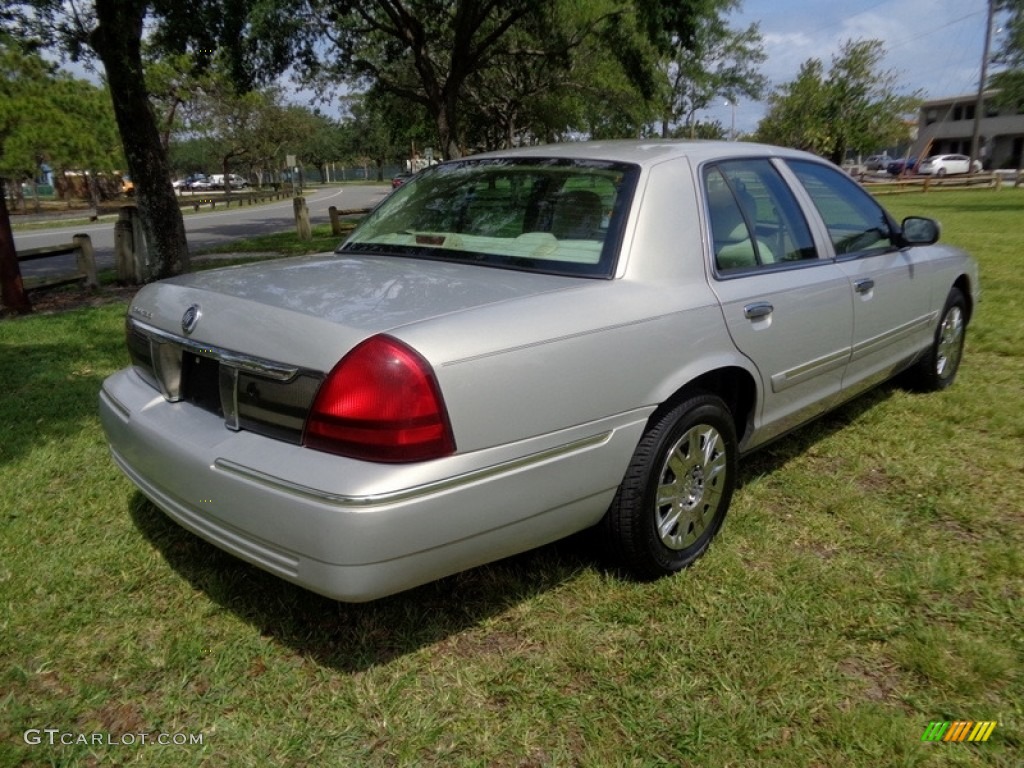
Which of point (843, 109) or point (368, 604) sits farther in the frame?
point (843, 109)

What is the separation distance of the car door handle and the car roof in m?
0.63

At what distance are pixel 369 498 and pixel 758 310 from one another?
1777 millimetres

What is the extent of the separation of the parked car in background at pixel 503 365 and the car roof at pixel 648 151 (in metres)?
0.02

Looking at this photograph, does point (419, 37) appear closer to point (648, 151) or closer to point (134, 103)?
point (134, 103)

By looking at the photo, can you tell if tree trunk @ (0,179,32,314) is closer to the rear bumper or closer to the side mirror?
the rear bumper

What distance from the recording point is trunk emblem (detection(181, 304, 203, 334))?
2.53 meters

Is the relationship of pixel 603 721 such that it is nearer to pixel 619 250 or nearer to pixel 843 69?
pixel 619 250

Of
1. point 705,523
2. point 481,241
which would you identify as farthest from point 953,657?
point 481,241

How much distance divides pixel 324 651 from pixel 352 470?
79cm

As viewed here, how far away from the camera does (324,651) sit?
2.54 meters

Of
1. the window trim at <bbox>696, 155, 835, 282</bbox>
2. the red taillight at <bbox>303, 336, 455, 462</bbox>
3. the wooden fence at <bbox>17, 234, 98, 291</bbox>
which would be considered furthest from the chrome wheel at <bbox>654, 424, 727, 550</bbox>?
the wooden fence at <bbox>17, 234, 98, 291</bbox>

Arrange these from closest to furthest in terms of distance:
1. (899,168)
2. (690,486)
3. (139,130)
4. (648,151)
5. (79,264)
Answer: (690,486) < (648,151) < (139,130) < (79,264) < (899,168)

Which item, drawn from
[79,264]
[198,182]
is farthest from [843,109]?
[198,182]

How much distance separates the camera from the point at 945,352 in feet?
16.4
